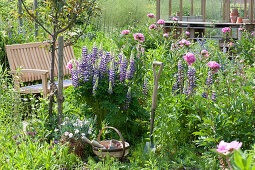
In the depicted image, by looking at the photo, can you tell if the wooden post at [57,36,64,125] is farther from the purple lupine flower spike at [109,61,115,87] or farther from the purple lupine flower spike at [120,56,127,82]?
the purple lupine flower spike at [120,56,127,82]

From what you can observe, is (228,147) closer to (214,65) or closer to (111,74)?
(214,65)

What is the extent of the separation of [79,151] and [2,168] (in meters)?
0.87

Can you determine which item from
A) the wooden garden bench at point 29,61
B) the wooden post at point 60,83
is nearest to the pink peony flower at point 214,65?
the wooden post at point 60,83

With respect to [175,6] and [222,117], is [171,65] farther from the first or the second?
[175,6]

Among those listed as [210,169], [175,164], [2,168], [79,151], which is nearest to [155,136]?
[175,164]

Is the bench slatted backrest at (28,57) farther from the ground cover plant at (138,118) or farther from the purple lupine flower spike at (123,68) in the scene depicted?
the purple lupine flower spike at (123,68)

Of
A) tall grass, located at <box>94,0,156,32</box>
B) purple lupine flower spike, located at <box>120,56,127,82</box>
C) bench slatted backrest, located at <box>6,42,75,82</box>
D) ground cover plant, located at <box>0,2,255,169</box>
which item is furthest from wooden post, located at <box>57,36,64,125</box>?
tall grass, located at <box>94,0,156,32</box>

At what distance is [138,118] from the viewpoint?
4.08m

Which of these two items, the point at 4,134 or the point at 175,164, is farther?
the point at 4,134

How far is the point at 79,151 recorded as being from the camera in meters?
3.46

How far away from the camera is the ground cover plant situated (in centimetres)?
269

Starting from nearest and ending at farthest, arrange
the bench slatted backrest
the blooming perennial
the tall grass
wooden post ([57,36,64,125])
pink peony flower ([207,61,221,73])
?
the blooming perennial < pink peony flower ([207,61,221,73]) < wooden post ([57,36,64,125]) < the bench slatted backrest < the tall grass

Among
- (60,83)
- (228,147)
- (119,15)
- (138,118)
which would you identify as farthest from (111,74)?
(119,15)

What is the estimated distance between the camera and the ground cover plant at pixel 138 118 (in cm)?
269
